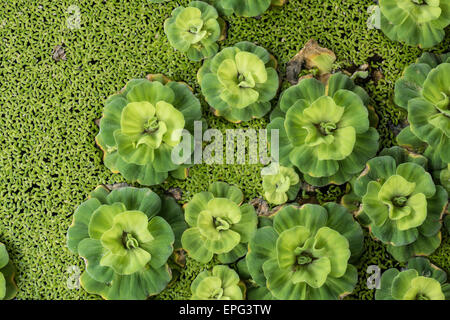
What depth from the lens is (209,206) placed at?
5.42ft

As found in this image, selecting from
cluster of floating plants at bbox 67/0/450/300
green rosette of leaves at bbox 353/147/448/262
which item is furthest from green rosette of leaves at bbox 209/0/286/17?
green rosette of leaves at bbox 353/147/448/262

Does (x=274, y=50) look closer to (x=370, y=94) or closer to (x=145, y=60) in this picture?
(x=370, y=94)

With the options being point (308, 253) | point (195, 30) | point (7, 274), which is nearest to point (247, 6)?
point (195, 30)

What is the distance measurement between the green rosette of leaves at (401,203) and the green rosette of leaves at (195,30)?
2.65 ft

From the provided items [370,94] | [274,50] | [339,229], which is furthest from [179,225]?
[370,94]

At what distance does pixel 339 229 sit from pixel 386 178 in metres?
0.27

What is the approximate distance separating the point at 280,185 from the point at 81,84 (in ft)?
3.17

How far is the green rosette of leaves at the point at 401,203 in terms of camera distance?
1.57 metres

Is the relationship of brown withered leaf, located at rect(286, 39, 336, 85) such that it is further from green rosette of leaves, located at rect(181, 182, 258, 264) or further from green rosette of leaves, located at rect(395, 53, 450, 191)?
green rosette of leaves, located at rect(181, 182, 258, 264)

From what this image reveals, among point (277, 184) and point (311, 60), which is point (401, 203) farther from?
point (311, 60)

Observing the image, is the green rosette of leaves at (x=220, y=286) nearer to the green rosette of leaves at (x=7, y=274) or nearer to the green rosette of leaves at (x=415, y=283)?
the green rosette of leaves at (x=415, y=283)

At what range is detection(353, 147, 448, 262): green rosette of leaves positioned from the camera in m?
1.57
